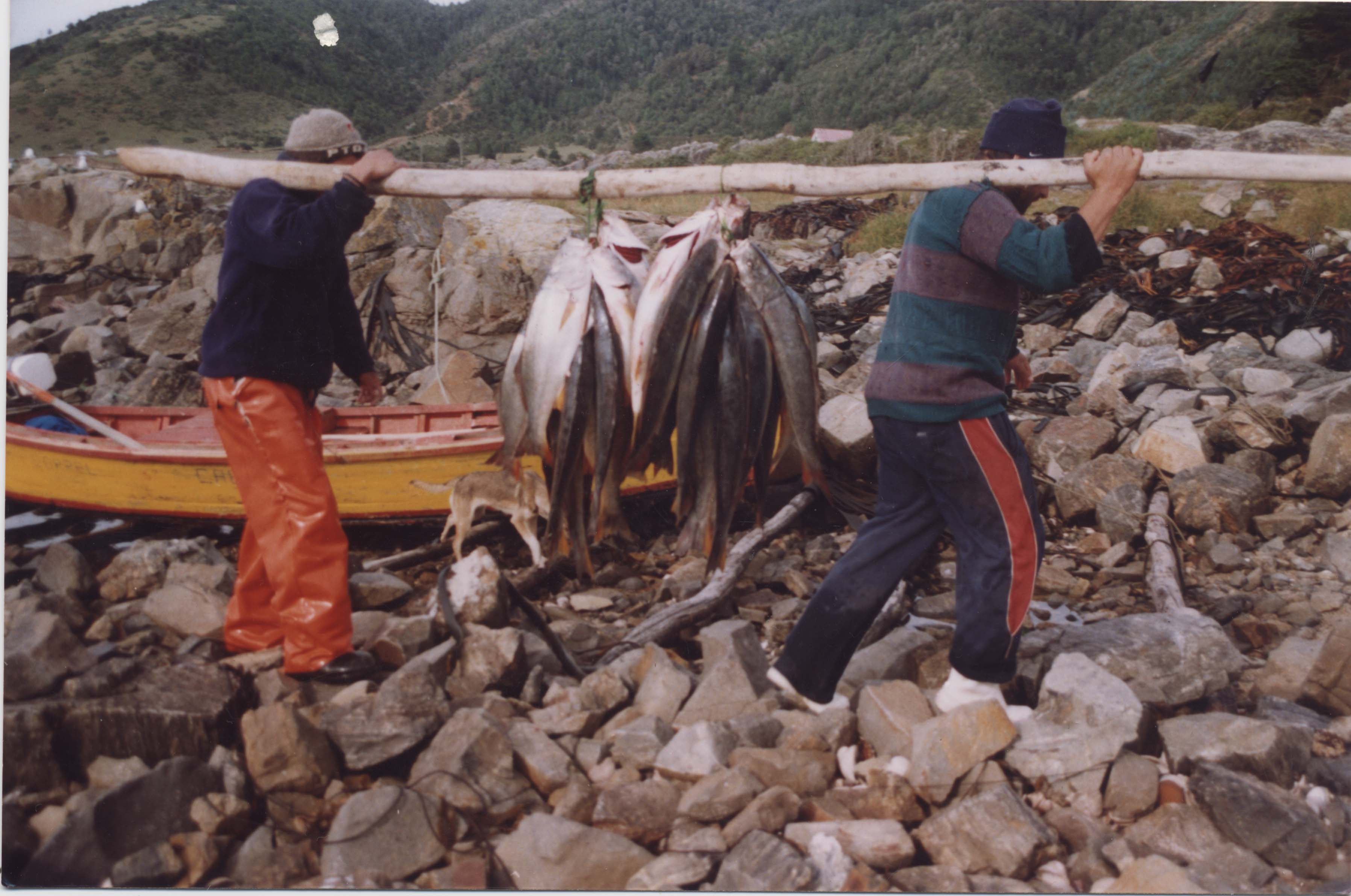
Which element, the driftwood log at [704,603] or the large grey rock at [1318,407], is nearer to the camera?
the driftwood log at [704,603]

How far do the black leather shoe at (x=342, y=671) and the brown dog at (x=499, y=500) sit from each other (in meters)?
Answer: 1.72

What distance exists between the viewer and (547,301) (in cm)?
217

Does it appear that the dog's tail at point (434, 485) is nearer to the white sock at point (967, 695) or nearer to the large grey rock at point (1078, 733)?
the white sock at point (967, 695)

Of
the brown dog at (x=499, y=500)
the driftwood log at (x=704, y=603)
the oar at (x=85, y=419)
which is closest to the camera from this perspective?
the driftwood log at (x=704, y=603)

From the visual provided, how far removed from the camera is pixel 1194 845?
7.54 feet

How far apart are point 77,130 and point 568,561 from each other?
120 inches

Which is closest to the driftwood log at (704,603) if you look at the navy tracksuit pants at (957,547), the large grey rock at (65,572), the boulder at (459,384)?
the navy tracksuit pants at (957,547)

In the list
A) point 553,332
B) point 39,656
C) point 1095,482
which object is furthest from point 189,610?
point 1095,482

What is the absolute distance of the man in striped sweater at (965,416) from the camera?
2359mm

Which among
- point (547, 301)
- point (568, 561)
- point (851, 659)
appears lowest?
point (568, 561)

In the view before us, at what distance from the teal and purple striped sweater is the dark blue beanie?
0.70 feet

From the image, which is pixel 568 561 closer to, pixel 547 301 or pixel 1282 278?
pixel 547 301

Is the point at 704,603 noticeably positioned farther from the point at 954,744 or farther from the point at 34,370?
the point at 34,370

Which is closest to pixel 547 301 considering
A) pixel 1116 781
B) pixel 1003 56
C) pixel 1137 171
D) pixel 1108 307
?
pixel 1137 171
